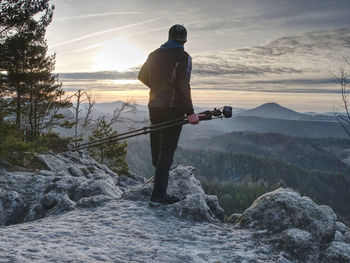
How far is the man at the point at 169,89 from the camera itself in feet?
18.2

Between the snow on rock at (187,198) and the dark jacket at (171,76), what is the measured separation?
212 centimetres

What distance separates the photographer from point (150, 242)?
446cm

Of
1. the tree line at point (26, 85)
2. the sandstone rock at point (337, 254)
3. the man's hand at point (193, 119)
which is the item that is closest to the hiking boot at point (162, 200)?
the man's hand at point (193, 119)

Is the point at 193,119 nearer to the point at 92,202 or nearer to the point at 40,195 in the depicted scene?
the point at 92,202

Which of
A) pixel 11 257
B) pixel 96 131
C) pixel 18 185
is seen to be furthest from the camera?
pixel 96 131

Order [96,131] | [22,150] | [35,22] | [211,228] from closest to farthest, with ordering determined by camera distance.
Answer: [211,228]
[22,150]
[35,22]
[96,131]

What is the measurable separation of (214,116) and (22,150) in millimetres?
8862

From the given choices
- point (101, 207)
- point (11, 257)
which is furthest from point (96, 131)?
point (11, 257)

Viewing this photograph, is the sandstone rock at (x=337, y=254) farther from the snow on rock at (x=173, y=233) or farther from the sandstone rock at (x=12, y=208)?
the sandstone rock at (x=12, y=208)

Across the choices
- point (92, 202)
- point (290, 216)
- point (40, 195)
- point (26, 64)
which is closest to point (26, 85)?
point (26, 64)

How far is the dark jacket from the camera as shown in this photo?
5539 mm

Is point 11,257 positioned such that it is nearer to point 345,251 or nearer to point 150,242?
point 150,242

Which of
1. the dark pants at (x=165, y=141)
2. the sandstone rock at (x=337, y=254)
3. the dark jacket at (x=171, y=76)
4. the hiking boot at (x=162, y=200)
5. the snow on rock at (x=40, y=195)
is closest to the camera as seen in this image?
the sandstone rock at (x=337, y=254)

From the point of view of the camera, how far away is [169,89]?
18.6ft
